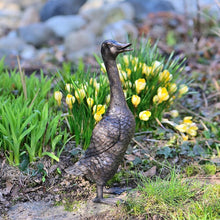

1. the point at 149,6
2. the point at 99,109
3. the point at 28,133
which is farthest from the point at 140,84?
the point at 149,6

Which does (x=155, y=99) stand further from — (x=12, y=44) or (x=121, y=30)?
(x=12, y=44)

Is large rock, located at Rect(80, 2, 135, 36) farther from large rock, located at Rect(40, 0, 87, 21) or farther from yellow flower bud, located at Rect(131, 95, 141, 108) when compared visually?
yellow flower bud, located at Rect(131, 95, 141, 108)

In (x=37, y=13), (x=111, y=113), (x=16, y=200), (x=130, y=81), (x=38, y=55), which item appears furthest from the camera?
(x=37, y=13)

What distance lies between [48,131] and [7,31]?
6.99m

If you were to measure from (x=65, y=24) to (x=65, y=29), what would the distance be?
0.25 metres

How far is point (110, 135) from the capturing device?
7.73ft

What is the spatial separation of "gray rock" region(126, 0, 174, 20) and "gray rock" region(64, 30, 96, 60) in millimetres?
2319

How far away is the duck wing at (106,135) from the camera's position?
236cm

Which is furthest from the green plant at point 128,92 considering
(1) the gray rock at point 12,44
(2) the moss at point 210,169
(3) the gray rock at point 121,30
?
(1) the gray rock at point 12,44

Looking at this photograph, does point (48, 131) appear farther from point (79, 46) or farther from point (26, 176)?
point (79, 46)

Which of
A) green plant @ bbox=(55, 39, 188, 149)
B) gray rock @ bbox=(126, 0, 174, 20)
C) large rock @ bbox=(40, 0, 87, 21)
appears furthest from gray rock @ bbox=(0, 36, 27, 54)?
green plant @ bbox=(55, 39, 188, 149)

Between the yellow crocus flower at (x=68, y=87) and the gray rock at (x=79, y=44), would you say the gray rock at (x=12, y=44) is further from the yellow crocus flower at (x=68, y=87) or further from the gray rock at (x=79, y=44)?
the yellow crocus flower at (x=68, y=87)

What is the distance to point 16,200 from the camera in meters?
2.64

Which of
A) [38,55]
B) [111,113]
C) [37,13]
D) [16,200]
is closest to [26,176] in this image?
[16,200]
